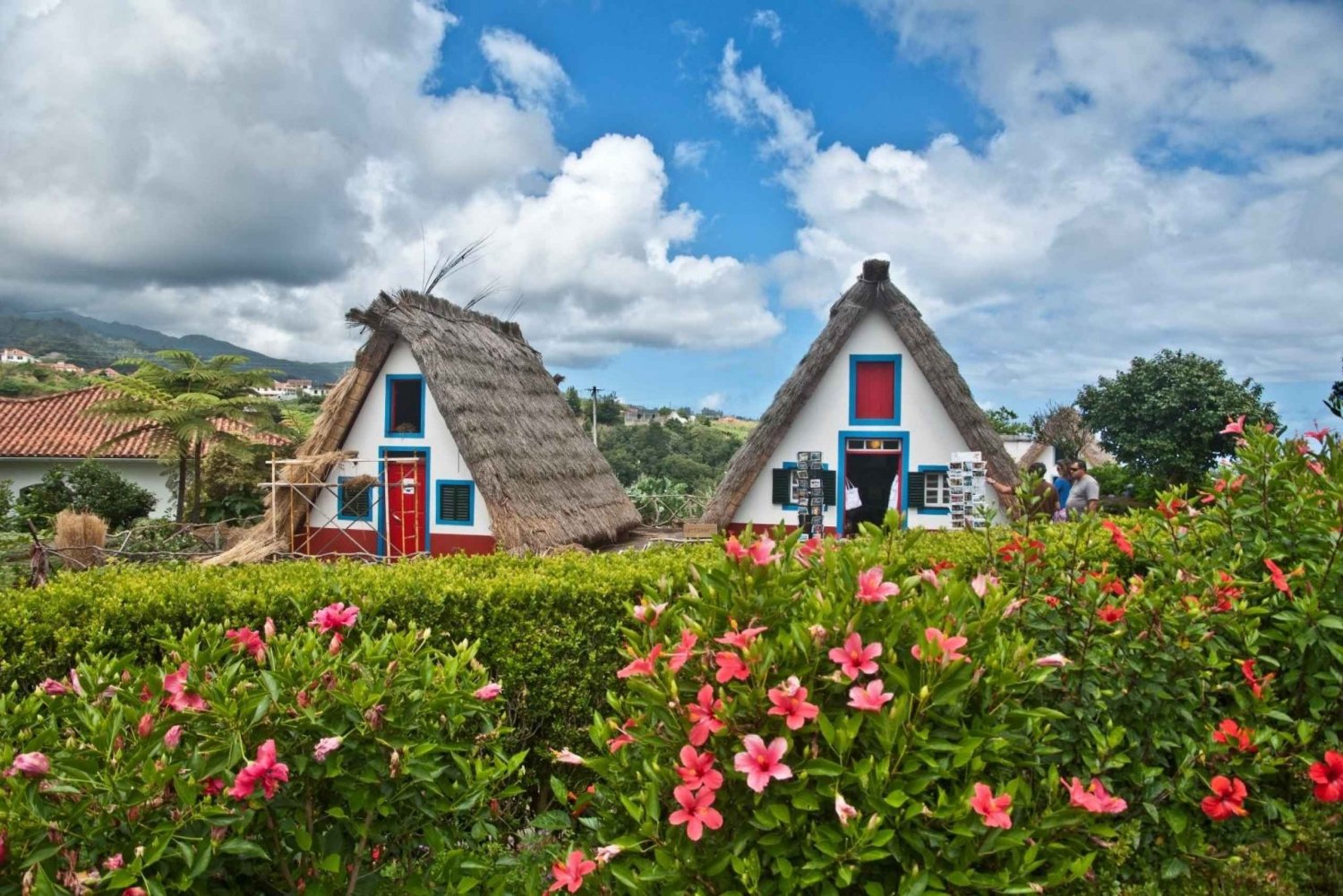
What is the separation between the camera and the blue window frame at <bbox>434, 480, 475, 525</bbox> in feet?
44.0

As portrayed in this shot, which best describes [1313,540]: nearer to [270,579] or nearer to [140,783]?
[140,783]

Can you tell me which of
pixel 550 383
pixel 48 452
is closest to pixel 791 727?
Result: pixel 550 383

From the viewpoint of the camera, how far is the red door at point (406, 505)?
44.7 ft

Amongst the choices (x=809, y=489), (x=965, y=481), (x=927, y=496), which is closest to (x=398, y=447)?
(x=809, y=489)

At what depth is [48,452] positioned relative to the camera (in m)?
25.9

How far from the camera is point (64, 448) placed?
26.1 metres

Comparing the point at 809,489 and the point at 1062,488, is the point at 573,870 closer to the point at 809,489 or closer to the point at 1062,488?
the point at 1062,488

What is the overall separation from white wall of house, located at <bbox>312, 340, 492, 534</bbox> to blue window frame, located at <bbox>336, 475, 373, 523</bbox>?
0.29 feet

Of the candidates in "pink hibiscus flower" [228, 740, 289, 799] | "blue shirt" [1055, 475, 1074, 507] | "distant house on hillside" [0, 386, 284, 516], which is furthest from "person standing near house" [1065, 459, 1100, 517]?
"distant house on hillside" [0, 386, 284, 516]

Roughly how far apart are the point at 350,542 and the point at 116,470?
16932 millimetres

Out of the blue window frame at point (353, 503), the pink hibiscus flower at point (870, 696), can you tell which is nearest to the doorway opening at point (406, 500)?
the blue window frame at point (353, 503)

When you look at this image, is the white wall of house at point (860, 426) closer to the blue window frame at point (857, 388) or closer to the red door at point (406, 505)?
the blue window frame at point (857, 388)

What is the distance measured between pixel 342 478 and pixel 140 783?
12.8 meters

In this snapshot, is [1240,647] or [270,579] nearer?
[1240,647]
